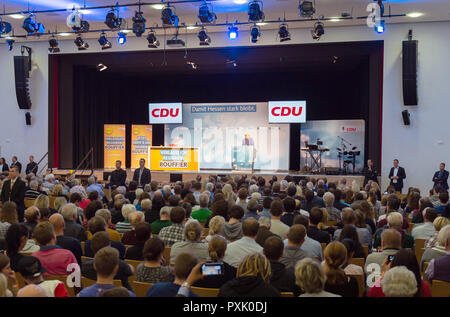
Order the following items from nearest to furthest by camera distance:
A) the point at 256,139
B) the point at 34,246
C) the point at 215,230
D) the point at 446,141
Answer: the point at 34,246 < the point at 215,230 < the point at 446,141 < the point at 256,139

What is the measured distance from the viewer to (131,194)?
8.30m

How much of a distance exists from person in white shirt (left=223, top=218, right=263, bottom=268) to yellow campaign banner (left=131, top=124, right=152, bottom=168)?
48.2ft

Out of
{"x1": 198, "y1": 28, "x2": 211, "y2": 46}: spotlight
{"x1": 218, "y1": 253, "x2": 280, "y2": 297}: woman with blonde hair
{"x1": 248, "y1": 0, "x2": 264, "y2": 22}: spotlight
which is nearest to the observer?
{"x1": 218, "y1": 253, "x2": 280, "y2": 297}: woman with blonde hair

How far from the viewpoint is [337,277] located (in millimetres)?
3137

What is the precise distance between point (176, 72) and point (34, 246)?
47.0ft

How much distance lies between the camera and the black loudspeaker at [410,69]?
527 inches

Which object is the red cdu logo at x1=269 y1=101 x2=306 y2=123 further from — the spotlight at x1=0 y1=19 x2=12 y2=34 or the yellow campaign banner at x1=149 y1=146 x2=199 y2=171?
the spotlight at x1=0 y1=19 x2=12 y2=34

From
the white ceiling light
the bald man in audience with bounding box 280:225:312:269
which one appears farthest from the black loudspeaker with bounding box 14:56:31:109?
the bald man in audience with bounding box 280:225:312:269

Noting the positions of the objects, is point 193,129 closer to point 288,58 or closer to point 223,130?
point 223,130

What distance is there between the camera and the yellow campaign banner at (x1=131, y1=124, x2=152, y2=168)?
60.8ft

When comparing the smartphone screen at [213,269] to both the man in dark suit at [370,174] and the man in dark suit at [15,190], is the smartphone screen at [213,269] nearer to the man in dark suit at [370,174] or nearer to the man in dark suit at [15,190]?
the man in dark suit at [15,190]

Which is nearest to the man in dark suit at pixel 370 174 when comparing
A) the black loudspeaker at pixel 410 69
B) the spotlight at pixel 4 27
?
the black loudspeaker at pixel 410 69

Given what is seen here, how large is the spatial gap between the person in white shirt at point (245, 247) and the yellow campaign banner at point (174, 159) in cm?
1168
